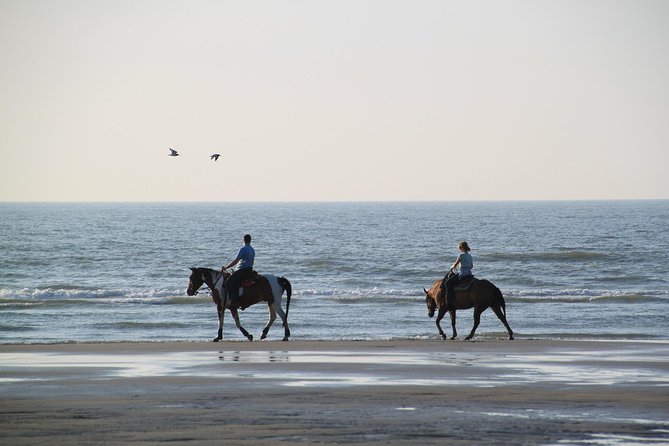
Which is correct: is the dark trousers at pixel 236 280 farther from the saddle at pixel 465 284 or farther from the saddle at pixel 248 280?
the saddle at pixel 465 284

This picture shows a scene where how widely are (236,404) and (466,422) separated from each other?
118 inches

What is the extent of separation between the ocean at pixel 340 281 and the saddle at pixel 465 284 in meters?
3.15

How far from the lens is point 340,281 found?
5281cm

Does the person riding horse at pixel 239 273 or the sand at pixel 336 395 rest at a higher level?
the person riding horse at pixel 239 273

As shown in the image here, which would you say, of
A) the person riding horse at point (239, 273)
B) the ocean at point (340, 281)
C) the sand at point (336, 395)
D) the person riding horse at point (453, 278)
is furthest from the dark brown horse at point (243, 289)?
the person riding horse at point (453, 278)

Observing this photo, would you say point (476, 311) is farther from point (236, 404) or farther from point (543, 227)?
point (543, 227)

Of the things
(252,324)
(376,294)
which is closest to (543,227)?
(376,294)

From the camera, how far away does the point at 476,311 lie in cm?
2309

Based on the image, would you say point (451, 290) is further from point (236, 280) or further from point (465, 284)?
point (236, 280)

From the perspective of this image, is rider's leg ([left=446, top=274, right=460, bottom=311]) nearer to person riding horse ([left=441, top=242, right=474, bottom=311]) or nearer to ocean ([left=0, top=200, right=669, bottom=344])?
person riding horse ([left=441, top=242, right=474, bottom=311])

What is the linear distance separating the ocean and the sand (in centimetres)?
695

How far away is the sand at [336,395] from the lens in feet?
36.5

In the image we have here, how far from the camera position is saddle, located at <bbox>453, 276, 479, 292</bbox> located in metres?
22.7

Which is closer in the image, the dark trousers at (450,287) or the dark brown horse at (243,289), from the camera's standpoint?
the dark trousers at (450,287)
